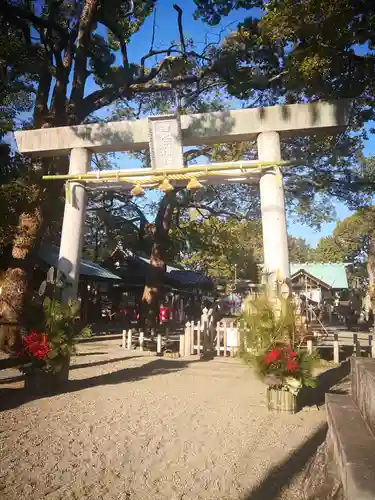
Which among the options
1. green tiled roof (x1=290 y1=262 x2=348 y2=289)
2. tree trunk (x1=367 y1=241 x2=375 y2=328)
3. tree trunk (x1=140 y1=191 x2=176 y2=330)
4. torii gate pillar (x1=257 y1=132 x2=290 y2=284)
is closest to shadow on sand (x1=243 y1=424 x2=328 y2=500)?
torii gate pillar (x1=257 y1=132 x2=290 y2=284)

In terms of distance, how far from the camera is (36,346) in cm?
652

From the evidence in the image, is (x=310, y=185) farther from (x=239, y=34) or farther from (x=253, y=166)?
(x=253, y=166)

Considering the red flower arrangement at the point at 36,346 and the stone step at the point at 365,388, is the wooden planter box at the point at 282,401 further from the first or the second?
the red flower arrangement at the point at 36,346

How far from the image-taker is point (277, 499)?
3.22m

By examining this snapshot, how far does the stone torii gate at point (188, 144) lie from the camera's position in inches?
285

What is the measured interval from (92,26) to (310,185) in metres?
10.0

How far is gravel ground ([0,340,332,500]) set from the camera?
133 inches

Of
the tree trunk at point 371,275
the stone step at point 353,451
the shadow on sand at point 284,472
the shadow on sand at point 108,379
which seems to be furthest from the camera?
the tree trunk at point 371,275

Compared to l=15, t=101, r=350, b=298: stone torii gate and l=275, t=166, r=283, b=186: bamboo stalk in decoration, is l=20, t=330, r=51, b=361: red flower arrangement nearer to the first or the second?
l=15, t=101, r=350, b=298: stone torii gate

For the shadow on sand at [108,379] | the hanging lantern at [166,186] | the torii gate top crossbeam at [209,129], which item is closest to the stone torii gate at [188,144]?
the torii gate top crossbeam at [209,129]

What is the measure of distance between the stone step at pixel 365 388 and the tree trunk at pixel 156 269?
12849 mm

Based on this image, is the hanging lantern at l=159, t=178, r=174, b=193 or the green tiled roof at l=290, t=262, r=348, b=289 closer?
the hanging lantern at l=159, t=178, r=174, b=193

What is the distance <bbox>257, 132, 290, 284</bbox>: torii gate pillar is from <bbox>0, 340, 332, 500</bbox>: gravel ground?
2.58m

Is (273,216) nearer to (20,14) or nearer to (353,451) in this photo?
(353,451)
